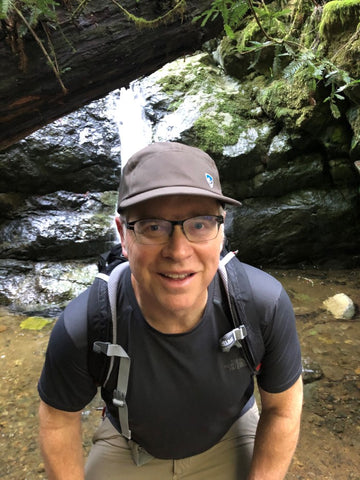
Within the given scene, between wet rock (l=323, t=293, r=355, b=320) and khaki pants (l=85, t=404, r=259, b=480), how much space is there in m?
3.84

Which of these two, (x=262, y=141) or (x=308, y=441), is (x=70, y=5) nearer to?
(x=308, y=441)

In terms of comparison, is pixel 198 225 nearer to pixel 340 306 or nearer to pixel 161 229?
pixel 161 229

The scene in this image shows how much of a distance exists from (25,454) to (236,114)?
675 cm

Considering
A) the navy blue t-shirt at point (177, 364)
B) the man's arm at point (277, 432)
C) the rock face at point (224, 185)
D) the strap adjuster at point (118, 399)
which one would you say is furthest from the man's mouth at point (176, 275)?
the rock face at point (224, 185)

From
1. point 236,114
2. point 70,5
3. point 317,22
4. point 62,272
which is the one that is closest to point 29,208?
point 62,272

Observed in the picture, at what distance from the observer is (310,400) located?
3.58 meters

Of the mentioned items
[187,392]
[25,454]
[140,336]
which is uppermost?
[140,336]

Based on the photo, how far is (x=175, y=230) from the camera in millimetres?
1403

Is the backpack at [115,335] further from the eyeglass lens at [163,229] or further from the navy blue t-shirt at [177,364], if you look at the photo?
the eyeglass lens at [163,229]

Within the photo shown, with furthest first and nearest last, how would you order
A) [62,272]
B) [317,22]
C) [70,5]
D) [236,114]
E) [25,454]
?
[236,114] → [62,272] → [317,22] → [25,454] → [70,5]

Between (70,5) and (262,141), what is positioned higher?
(70,5)

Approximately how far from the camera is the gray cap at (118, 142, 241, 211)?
1360mm

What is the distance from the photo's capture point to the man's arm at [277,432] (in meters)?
1.71

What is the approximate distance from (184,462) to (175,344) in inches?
31.3
